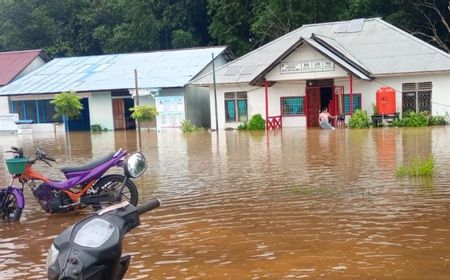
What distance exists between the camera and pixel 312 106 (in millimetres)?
30016

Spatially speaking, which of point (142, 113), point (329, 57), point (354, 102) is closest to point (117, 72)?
point (142, 113)

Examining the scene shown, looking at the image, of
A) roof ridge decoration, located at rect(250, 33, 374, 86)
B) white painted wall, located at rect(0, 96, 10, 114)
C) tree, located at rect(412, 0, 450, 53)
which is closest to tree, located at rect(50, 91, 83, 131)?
white painted wall, located at rect(0, 96, 10, 114)

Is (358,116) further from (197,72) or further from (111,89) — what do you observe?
(111,89)

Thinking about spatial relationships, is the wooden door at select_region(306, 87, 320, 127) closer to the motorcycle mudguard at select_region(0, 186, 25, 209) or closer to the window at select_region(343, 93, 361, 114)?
the window at select_region(343, 93, 361, 114)

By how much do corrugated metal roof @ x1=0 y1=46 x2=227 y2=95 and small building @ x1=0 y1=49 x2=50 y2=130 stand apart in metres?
1.00

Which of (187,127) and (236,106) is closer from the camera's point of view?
(187,127)

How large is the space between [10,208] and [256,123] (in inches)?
869

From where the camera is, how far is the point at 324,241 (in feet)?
19.9

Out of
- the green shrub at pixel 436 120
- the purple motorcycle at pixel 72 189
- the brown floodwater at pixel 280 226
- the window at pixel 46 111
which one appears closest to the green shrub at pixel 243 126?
the green shrub at pixel 436 120

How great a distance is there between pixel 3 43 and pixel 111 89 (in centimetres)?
2139

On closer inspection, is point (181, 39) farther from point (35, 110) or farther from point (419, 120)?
point (419, 120)

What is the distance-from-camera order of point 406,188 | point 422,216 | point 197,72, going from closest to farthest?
point 422,216 → point 406,188 → point 197,72

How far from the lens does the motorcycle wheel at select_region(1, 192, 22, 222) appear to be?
8.20 metres

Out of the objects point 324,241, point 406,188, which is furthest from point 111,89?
point 324,241
